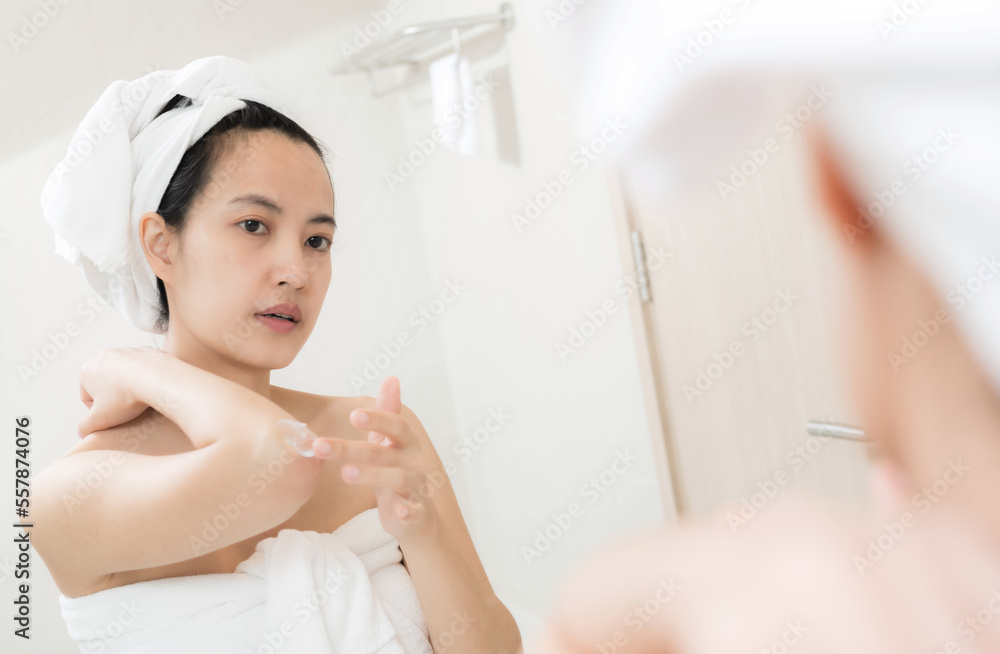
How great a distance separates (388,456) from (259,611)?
0.23m

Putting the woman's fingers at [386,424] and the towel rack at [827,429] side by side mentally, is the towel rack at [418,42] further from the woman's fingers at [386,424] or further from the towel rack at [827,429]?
the woman's fingers at [386,424]

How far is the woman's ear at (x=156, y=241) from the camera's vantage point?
710 millimetres

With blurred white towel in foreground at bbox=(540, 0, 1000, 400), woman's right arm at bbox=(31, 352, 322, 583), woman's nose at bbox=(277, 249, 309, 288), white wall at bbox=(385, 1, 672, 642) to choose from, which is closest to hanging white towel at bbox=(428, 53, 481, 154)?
white wall at bbox=(385, 1, 672, 642)

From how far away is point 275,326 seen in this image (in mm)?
708

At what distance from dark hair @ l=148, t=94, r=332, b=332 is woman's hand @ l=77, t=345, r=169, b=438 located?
13 cm

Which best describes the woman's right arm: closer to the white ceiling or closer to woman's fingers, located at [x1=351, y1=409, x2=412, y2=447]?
woman's fingers, located at [x1=351, y1=409, x2=412, y2=447]

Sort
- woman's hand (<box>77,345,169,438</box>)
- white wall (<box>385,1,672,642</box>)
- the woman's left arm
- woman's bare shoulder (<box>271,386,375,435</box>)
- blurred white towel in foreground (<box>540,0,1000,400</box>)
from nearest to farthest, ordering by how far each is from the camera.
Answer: blurred white towel in foreground (<box>540,0,1000,400</box>) < the woman's left arm < woman's hand (<box>77,345,169,438</box>) < woman's bare shoulder (<box>271,386,375,435</box>) < white wall (<box>385,1,672,642</box>)

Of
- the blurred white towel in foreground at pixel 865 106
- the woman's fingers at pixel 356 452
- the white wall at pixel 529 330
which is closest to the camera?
the blurred white towel in foreground at pixel 865 106

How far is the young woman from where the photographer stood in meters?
0.57

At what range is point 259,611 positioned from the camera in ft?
2.08

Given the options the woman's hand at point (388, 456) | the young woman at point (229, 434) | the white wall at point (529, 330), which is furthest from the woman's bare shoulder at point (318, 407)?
the white wall at point (529, 330)

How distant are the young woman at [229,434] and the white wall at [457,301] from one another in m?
0.70

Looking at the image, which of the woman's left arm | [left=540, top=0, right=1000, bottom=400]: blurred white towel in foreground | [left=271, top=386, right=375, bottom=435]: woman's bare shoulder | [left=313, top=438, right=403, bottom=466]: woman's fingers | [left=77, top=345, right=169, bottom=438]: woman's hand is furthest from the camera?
[left=271, top=386, right=375, bottom=435]: woman's bare shoulder

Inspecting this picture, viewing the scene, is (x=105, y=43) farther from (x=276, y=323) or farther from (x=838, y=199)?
(x=838, y=199)
